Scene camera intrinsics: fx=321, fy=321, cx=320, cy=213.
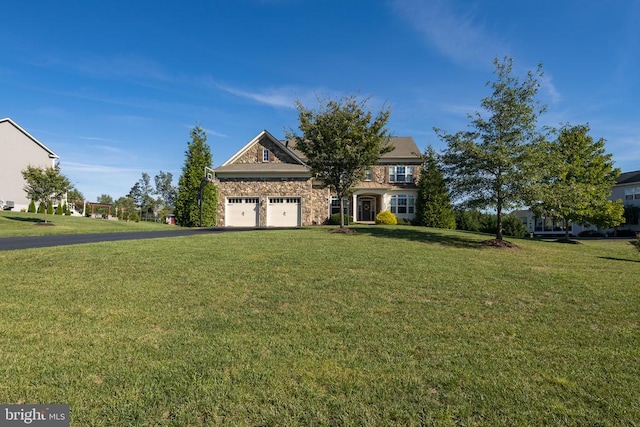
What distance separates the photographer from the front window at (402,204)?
93.0 ft

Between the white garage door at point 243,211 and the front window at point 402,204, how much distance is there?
11.9 metres

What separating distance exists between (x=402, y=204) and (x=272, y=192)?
1148 cm

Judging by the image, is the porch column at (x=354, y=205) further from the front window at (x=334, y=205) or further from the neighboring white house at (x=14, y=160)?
the neighboring white house at (x=14, y=160)

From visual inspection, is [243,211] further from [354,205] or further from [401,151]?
[401,151]

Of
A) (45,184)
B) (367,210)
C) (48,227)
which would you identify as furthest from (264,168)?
(48,227)

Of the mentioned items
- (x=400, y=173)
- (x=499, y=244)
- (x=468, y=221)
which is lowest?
(x=499, y=244)

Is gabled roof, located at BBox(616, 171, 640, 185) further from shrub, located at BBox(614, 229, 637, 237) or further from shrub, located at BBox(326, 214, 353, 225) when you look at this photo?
shrub, located at BBox(326, 214, 353, 225)

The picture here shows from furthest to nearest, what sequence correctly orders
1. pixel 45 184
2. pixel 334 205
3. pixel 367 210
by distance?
pixel 367 210
pixel 334 205
pixel 45 184

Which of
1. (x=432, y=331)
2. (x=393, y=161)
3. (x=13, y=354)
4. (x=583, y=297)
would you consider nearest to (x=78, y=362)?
(x=13, y=354)

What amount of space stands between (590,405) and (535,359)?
2.93 feet

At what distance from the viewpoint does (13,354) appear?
3711 mm

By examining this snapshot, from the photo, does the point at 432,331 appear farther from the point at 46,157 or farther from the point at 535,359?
the point at 46,157

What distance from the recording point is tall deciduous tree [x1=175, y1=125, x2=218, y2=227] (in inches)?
1037

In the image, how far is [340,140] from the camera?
50.5 feet
